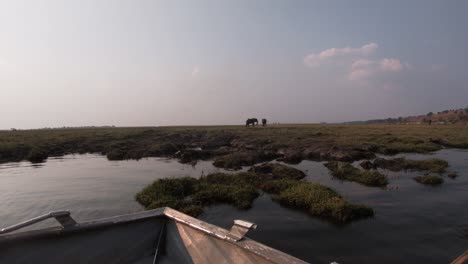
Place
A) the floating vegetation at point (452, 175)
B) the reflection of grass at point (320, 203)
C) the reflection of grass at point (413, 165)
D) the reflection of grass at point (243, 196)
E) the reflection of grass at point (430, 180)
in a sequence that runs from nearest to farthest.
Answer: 1. the reflection of grass at point (320, 203)
2. the reflection of grass at point (243, 196)
3. the reflection of grass at point (430, 180)
4. the floating vegetation at point (452, 175)
5. the reflection of grass at point (413, 165)

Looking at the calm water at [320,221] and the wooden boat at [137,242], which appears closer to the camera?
the wooden boat at [137,242]

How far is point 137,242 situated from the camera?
7.87 m

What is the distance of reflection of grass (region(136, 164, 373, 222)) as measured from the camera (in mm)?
13711

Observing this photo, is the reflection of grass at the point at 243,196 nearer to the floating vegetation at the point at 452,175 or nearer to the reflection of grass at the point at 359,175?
the reflection of grass at the point at 359,175

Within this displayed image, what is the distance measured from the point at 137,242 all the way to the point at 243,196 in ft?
29.0

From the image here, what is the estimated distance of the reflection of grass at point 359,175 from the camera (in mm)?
19475

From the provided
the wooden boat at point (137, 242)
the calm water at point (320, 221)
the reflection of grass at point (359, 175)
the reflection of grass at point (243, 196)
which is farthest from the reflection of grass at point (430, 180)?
the wooden boat at point (137, 242)

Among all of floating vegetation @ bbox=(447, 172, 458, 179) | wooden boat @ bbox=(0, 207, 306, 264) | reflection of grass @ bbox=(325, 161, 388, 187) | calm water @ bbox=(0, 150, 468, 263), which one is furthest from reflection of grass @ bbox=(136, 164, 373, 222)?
floating vegetation @ bbox=(447, 172, 458, 179)

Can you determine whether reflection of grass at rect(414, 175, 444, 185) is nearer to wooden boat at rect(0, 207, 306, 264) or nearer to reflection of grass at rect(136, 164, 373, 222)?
reflection of grass at rect(136, 164, 373, 222)

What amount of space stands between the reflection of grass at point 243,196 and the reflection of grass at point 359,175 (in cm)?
478

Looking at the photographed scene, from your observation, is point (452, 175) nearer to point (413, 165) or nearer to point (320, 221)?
point (413, 165)

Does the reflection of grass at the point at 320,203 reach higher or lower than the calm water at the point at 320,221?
higher

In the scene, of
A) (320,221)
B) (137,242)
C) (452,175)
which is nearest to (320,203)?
(320,221)

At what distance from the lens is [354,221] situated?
42.8ft
